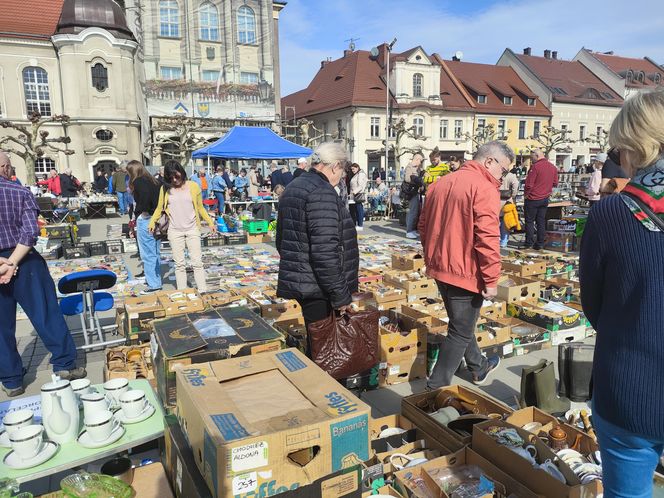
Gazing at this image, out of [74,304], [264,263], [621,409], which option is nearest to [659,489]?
[621,409]

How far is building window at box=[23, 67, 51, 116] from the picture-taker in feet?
94.2

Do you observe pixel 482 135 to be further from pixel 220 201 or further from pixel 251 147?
pixel 251 147

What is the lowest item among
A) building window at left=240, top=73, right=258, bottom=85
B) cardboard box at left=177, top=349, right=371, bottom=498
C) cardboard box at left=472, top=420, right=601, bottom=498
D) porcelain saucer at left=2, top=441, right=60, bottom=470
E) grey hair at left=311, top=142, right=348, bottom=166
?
cardboard box at left=472, top=420, right=601, bottom=498

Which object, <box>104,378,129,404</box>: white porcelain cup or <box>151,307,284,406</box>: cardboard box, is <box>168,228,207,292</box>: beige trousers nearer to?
<box>151,307,284,406</box>: cardboard box

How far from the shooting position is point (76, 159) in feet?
93.1

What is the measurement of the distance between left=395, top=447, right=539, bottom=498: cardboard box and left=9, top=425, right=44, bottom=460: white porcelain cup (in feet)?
5.43

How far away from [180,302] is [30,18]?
34.3 meters

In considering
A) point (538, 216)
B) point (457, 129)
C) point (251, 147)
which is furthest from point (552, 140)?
point (538, 216)

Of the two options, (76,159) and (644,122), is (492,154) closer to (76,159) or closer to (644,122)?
(644,122)

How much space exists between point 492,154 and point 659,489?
7.25 feet

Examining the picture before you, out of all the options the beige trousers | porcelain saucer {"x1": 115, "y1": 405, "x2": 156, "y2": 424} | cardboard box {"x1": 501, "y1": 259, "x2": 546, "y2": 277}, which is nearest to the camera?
porcelain saucer {"x1": 115, "y1": 405, "x2": 156, "y2": 424}

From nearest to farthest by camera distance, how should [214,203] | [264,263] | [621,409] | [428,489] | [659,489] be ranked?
[621,409] → [659,489] → [428,489] → [264,263] → [214,203]

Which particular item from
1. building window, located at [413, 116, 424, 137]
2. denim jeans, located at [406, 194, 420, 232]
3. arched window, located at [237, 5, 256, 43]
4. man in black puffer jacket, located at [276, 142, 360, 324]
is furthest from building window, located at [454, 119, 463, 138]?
man in black puffer jacket, located at [276, 142, 360, 324]

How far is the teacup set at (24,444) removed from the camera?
2037mm
